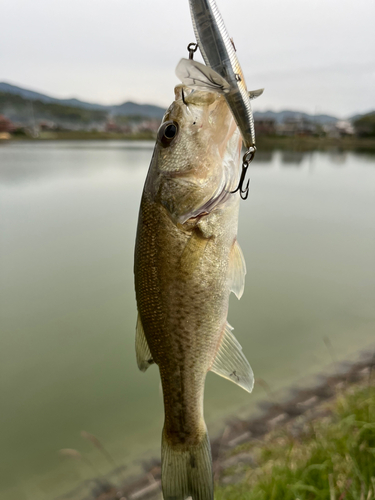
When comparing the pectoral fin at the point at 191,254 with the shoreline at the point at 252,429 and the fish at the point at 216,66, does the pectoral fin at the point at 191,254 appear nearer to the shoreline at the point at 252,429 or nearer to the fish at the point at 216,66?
the fish at the point at 216,66

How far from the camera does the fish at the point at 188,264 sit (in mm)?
1013

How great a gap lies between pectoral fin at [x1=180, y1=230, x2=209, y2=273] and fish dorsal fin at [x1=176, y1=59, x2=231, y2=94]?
0.42m

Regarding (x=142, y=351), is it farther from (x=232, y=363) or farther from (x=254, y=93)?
(x=254, y=93)

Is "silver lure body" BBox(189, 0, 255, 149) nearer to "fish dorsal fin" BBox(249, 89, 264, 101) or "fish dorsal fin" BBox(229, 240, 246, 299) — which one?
"fish dorsal fin" BBox(249, 89, 264, 101)

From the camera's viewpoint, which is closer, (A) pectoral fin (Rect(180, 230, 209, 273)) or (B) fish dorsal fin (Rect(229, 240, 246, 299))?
(A) pectoral fin (Rect(180, 230, 209, 273))

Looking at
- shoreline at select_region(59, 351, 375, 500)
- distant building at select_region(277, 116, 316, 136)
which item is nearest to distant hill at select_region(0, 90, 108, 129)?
distant building at select_region(277, 116, 316, 136)

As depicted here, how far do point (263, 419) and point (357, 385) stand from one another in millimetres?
1156

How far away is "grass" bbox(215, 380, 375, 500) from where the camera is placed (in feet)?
6.97

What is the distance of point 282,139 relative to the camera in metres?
37.0

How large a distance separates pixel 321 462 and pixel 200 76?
2744 mm

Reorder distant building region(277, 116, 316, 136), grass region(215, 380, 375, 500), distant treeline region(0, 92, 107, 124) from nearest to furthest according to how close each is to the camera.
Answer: grass region(215, 380, 375, 500), distant building region(277, 116, 316, 136), distant treeline region(0, 92, 107, 124)

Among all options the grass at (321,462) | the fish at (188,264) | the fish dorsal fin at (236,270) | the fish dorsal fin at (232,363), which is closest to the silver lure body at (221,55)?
the fish at (188,264)

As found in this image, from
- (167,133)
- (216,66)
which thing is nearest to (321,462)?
(167,133)

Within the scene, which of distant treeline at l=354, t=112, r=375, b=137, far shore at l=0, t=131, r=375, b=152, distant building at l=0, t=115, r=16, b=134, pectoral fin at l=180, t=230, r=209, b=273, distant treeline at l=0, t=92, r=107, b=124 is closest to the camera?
pectoral fin at l=180, t=230, r=209, b=273
